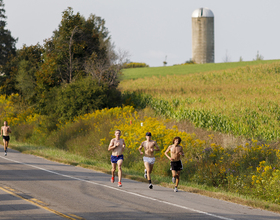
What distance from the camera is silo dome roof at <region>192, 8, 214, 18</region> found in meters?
95.0

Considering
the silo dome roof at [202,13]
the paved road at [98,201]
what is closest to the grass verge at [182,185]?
the paved road at [98,201]

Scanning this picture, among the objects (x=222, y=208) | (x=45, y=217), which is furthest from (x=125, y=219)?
(x=222, y=208)

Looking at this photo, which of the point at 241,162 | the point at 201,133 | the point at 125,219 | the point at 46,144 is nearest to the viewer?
the point at 125,219

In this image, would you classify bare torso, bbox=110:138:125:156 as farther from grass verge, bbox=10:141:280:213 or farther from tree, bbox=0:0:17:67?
tree, bbox=0:0:17:67

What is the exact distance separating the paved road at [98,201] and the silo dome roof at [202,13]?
84826 millimetres

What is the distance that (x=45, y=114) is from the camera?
39344 millimetres

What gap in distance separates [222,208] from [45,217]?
15.6 feet

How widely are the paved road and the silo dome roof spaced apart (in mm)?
84826

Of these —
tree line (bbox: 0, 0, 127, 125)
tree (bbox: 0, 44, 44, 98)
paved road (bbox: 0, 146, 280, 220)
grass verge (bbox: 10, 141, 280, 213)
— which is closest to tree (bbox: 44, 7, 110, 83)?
tree line (bbox: 0, 0, 127, 125)

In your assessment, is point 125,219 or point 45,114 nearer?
point 125,219

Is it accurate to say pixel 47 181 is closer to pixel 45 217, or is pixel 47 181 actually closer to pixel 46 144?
pixel 45 217

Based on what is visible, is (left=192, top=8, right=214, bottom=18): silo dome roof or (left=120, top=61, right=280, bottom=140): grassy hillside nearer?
(left=120, top=61, right=280, bottom=140): grassy hillside

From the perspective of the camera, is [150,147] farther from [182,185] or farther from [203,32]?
[203,32]

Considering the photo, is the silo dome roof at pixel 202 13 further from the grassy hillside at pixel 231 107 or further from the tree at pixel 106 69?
the tree at pixel 106 69
